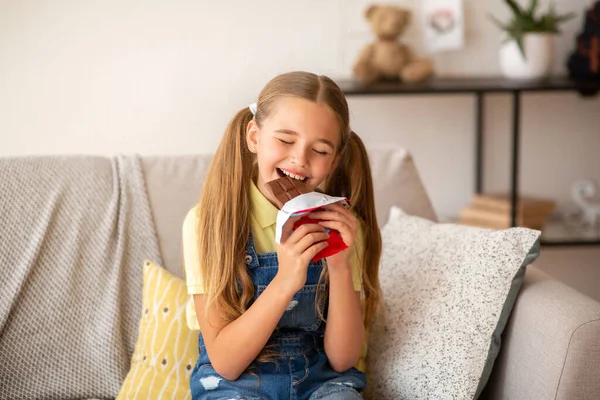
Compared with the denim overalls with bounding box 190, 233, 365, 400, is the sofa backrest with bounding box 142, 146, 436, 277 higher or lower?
higher

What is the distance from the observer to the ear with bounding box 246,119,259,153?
140 centimetres

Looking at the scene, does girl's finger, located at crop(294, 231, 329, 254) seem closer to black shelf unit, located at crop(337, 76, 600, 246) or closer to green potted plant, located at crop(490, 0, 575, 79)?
black shelf unit, located at crop(337, 76, 600, 246)

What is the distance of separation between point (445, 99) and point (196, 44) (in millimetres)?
913

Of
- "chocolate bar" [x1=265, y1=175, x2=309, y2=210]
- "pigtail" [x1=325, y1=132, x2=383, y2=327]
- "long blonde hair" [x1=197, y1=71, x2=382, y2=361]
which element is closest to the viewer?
"chocolate bar" [x1=265, y1=175, x2=309, y2=210]

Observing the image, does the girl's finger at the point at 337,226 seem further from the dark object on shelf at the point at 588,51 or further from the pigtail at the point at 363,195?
the dark object on shelf at the point at 588,51

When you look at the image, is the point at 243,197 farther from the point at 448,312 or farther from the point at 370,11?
the point at 370,11

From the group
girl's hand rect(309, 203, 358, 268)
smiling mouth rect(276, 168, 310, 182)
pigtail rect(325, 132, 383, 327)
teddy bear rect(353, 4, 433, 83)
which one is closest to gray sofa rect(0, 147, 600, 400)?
pigtail rect(325, 132, 383, 327)

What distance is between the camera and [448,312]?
4.83 feet

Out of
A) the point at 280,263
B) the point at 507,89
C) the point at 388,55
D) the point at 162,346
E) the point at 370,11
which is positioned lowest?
the point at 162,346

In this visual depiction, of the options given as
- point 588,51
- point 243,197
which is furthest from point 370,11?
point 243,197

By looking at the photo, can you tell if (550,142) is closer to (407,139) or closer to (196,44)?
(407,139)

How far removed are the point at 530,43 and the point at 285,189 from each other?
65.4 inches

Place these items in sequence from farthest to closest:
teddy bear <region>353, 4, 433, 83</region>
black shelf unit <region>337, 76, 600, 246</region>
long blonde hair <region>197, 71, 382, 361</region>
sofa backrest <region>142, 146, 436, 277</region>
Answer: teddy bear <region>353, 4, 433, 83</region> < black shelf unit <region>337, 76, 600, 246</region> < sofa backrest <region>142, 146, 436, 277</region> < long blonde hair <region>197, 71, 382, 361</region>

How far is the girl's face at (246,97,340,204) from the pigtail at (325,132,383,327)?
5.6 inches
